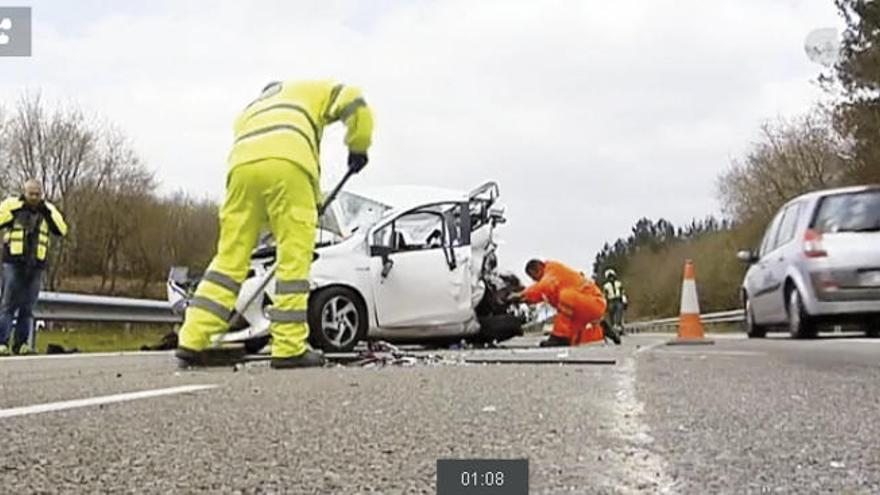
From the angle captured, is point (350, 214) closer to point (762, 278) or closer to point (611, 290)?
point (762, 278)

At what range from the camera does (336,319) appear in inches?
380

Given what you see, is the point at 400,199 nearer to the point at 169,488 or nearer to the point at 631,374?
the point at 631,374

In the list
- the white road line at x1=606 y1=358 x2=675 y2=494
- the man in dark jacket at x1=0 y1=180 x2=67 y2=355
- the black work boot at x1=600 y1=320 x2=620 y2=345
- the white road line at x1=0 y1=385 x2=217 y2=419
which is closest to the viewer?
the white road line at x1=606 y1=358 x2=675 y2=494

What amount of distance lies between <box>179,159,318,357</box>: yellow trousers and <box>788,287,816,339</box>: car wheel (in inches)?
256

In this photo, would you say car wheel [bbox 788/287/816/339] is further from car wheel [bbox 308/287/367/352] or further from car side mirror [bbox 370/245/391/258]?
car wheel [bbox 308/287/367/352]

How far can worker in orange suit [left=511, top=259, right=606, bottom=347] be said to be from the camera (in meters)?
12.2

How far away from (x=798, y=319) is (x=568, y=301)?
7.25 ft

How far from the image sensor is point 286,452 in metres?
2.74

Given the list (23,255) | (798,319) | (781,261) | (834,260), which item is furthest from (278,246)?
(781,261)

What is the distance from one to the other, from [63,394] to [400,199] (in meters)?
8.28

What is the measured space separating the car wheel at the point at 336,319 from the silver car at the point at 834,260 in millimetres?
4160

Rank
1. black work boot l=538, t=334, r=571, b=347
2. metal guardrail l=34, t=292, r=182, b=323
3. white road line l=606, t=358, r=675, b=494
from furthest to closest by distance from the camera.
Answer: metal guardrail l=34, t=292, r=182, b=323 < black work boot l=538, t=334, r=571, b=347 < white road line l=606, t=358, r=675, b=494

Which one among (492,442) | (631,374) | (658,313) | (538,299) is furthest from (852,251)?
(658,313)
